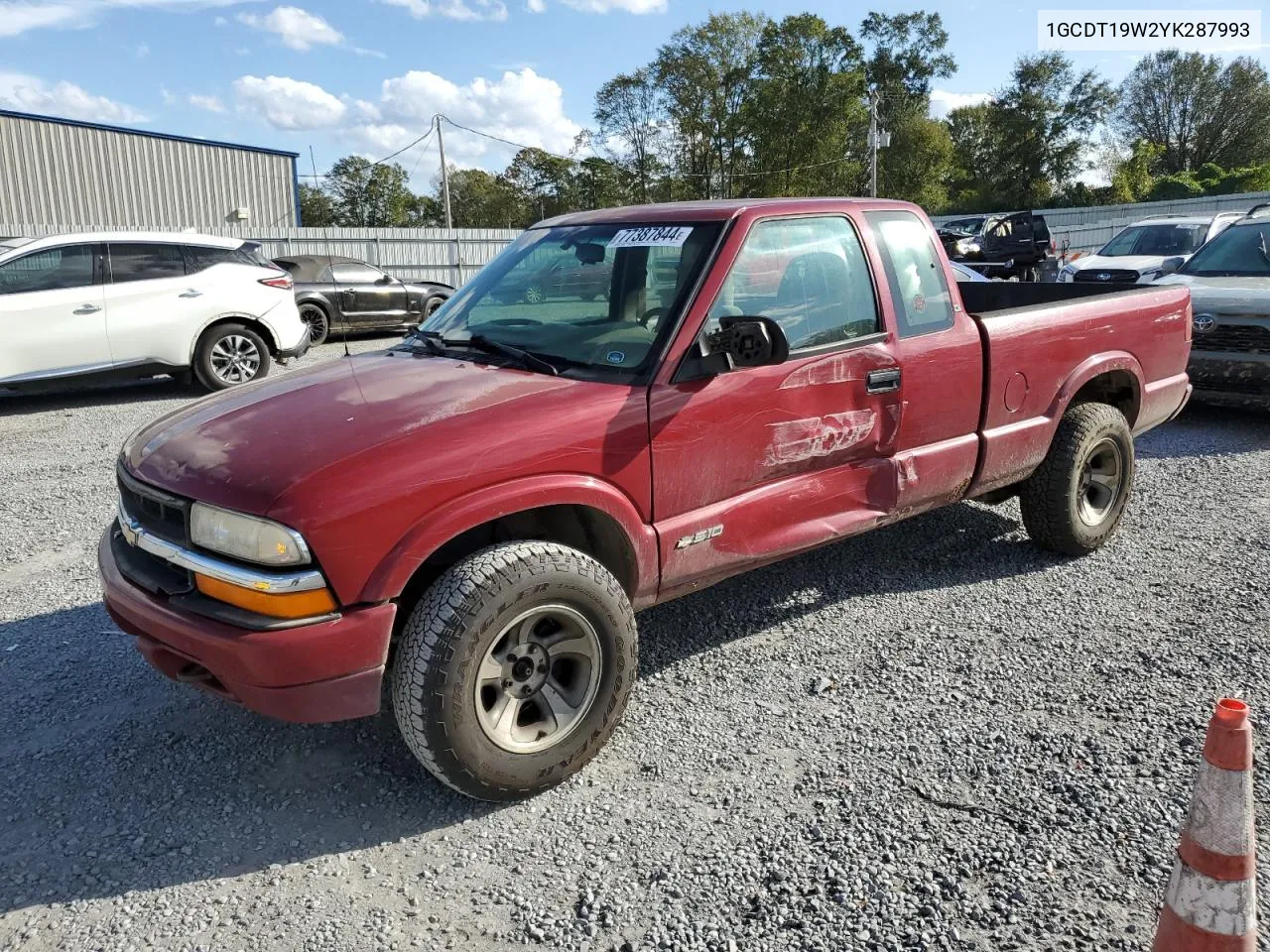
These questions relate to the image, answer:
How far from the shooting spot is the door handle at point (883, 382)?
3812 millimetres

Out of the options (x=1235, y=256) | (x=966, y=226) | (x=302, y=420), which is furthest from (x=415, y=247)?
(x=302, y=420)

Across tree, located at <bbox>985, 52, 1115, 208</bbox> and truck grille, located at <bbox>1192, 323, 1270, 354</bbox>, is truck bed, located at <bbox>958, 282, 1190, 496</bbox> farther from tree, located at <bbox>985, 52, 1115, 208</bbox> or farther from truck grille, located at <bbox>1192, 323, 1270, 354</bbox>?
tree, located at <bbox>985, 52, 1115, 208</bbox>

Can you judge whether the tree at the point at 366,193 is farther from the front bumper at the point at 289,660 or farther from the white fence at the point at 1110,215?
the front bumper at the point at 289,660

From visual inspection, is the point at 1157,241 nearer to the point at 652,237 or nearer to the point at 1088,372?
the point at 1088,372

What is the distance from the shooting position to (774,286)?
11.9ft

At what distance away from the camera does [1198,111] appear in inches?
2559

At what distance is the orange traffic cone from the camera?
1.88m

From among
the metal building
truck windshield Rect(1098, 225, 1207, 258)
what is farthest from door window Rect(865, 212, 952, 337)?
the metal building

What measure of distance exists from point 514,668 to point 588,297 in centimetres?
155

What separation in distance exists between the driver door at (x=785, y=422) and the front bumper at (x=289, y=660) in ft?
3.54

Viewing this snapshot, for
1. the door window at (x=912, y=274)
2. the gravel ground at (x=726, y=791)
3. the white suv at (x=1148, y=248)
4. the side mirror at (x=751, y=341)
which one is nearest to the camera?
the gravel ground at (x=726, y=791)

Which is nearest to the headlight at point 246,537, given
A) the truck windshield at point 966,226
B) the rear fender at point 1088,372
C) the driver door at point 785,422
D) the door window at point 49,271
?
the driver door at point 785,422

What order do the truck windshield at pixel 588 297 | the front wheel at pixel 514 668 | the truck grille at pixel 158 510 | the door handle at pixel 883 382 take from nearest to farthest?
the front wheel at pixel 514 668, the truck grille at pixel 158 510, the truck windshield at pixel 588 297, the door handle at pixel 883 382

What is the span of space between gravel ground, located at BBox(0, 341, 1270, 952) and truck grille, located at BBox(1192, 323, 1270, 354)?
3687 mm
